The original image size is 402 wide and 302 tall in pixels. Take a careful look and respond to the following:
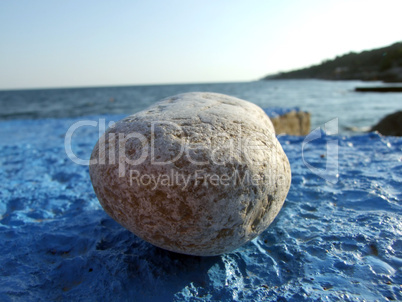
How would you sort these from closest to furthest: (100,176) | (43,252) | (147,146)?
(147,146) → (100,176) → (43,252)

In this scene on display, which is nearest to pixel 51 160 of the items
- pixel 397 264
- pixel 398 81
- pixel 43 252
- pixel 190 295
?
pixel 43 252

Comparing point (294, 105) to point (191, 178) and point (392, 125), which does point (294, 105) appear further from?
point (191, 178)

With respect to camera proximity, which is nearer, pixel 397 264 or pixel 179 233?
pixel 179 233

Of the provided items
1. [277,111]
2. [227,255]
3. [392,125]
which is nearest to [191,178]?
[227,255]

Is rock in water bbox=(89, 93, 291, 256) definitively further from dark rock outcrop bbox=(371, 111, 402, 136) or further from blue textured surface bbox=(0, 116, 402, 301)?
dark rock outcrop bbox=(371, 111, 402, 136)

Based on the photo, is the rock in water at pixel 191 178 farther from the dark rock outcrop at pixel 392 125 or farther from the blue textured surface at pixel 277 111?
the dark rock outcrop at pixel 392 125

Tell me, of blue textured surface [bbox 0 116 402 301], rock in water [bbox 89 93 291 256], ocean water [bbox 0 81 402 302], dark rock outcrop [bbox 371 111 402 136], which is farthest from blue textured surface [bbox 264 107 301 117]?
rock in water [bbox 89 93 291 256]

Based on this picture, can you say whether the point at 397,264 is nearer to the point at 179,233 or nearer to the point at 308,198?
the point at 308,198
